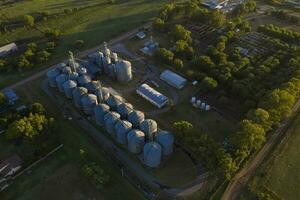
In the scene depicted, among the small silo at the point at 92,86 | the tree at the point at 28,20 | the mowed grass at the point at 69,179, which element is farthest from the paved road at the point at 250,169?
the tree at the point at 28,20

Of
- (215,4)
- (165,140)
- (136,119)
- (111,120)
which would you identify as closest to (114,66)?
(111,120)

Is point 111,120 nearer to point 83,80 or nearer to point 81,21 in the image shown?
point 83,80

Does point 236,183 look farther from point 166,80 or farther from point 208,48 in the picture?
point 208,48

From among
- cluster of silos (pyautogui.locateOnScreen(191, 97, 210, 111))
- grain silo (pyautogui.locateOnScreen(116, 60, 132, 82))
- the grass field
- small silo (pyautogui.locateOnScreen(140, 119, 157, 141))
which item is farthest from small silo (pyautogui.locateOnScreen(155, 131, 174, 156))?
grain silo (pyautogui.locateOnScreen(116, 60, 132, 82))

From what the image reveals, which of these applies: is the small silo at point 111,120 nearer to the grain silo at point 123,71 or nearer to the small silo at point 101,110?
the small silo at point 101,110

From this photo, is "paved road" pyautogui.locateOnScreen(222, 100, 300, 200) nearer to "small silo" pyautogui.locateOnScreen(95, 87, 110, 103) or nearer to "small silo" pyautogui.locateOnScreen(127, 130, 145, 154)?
"small silo" pyautogui.locateOnScreen(127, 130, 145, 154)

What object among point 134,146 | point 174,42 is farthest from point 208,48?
point 134,146

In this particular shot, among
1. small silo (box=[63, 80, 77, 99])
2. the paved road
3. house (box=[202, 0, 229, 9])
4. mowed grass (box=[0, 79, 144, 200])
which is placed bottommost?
mowed grass (box=[0, 79, 144, 200])

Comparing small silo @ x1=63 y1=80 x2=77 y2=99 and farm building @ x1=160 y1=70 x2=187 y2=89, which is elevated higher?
small silo @ x1=63 y1=80 x2=77 y2=99
